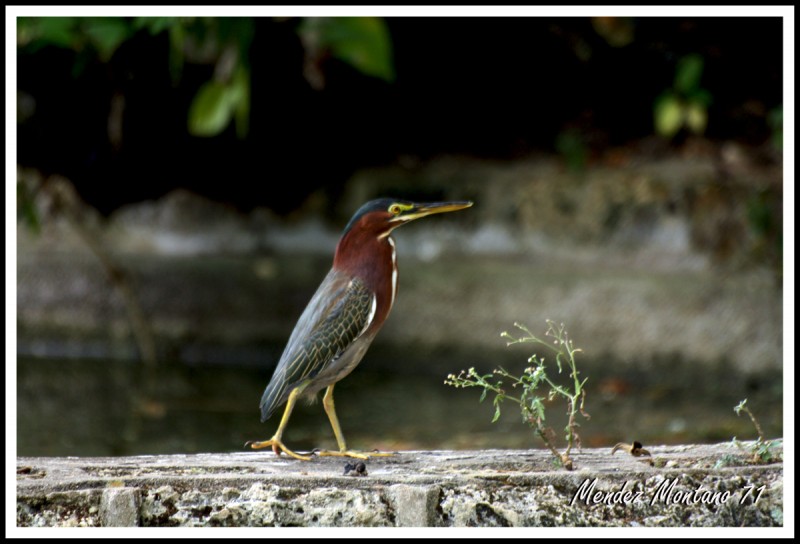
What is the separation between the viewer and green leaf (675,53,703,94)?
4.86 metres

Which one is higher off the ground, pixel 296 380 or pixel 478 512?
pixel 296 380

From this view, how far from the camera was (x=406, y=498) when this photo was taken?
2176 millimetres

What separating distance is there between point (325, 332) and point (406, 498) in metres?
0.39

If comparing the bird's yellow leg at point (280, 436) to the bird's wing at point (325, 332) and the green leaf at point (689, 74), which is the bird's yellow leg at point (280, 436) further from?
the green leaf at point (689, 74)

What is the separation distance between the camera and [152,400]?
4594mm

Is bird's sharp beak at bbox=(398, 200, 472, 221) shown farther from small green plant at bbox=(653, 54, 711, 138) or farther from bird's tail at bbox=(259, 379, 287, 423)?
small green plant at bbox=(653, 54, 711, 138)

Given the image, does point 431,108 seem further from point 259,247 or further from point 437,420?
point 437,420

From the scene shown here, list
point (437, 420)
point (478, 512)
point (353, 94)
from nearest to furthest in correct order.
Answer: point (478, 512)
point (437, 420)
point (353, 94)

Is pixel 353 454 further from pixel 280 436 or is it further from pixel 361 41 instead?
pixel 361 41

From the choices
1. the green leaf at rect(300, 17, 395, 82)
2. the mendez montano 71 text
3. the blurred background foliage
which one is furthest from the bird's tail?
the blurred background foliage

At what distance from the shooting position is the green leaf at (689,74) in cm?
486

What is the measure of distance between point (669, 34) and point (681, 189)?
2.45 feet

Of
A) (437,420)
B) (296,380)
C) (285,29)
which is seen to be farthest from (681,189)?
(296,380)

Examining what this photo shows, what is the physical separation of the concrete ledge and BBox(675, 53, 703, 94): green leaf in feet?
9.62
